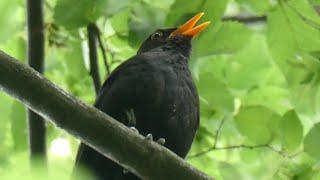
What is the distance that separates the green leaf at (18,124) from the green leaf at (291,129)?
1282mm

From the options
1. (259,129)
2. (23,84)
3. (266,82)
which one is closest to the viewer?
(23,84)

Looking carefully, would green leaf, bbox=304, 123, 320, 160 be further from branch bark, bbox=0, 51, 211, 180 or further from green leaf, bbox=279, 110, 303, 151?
branch bark, bbox=0, 51, 211, 180

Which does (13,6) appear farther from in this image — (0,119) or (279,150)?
(279,150)

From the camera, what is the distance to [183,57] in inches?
139

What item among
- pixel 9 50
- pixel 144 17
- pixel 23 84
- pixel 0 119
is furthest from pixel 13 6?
pixel 23 84

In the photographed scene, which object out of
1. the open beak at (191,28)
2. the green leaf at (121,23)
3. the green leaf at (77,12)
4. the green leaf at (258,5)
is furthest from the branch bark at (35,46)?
the green leaf at (258,5)

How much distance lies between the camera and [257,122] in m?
3.14

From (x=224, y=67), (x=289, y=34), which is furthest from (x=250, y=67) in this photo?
(x=289, y=34)

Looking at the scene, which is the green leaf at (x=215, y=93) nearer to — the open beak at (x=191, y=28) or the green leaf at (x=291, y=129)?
the open beak at (x=191, y=28)

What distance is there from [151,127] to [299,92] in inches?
29.1

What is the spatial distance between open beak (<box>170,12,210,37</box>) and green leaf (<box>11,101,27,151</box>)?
92 centimetres

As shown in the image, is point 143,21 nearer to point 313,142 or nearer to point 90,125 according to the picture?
point 313,142

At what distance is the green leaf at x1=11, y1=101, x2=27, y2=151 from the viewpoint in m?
3.19

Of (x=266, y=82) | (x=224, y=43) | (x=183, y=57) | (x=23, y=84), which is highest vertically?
(x=23, y=84)
